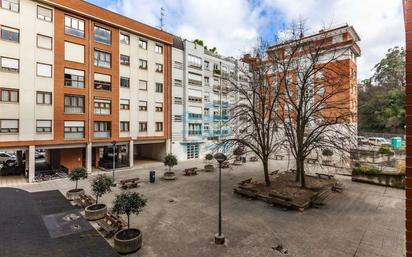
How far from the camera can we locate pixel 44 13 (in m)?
21.3

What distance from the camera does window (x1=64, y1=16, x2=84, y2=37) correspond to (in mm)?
22547

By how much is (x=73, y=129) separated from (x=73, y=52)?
7.78m

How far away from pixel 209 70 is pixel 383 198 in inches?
1108

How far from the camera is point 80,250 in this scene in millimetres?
9266

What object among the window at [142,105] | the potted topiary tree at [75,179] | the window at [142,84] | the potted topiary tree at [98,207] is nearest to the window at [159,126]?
the window at [142,105]

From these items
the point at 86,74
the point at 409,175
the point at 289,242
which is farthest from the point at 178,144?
the point at 409,175

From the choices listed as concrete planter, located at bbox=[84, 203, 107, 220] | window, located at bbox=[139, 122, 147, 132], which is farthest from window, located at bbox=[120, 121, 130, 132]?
concrete planter, located at bbox=[84, 203, 107, 220]

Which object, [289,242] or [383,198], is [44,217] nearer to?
[289,242]

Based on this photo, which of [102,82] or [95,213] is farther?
[102,82]

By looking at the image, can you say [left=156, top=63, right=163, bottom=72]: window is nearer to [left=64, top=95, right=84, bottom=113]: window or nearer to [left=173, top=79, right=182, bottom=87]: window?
[left=173, top=79, right=182, bottom=87]: window

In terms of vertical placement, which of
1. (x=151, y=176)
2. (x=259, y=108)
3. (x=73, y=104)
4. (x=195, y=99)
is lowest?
(x=151, y=176)

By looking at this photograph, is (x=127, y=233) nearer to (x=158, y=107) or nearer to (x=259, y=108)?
(x=259, y=108)

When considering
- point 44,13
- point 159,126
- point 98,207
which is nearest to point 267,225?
point 98,207

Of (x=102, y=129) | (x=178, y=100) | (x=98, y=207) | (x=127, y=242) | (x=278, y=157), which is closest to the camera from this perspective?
(x=127, y=242)
